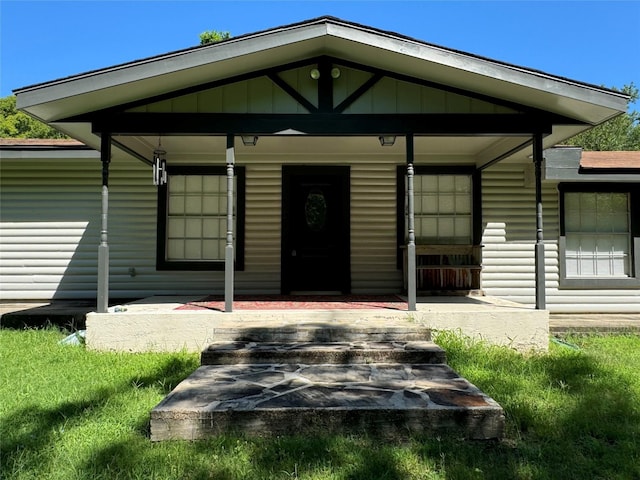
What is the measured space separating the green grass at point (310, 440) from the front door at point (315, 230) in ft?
10.7

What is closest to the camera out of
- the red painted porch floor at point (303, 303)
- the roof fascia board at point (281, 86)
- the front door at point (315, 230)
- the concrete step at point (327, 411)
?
the concrete step at point (327, 411)

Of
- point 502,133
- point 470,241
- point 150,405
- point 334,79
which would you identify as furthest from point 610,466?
point 470,241

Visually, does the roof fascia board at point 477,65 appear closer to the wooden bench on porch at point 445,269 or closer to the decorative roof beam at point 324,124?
the decorative roof beam at point 324,124

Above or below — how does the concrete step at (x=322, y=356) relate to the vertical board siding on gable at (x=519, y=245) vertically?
below

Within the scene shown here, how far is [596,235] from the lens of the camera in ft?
24.3

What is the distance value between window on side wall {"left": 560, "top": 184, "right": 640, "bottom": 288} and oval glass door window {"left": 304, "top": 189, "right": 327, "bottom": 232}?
3.94m

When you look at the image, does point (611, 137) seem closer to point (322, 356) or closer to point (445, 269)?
point (445, 269)

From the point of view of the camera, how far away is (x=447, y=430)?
2.73m

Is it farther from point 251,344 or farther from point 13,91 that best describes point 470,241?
point 13,91

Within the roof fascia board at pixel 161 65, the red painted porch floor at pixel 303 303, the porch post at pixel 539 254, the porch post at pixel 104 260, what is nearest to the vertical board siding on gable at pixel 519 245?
the red painted porch floor at pixel 303 303

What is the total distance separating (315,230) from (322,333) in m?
3.15

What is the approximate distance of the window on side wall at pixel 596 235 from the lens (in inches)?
289

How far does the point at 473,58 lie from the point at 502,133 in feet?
3.26

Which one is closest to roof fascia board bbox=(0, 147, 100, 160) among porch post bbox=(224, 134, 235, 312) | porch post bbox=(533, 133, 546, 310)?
porch post bbox=(224, 134, 235, 312)
